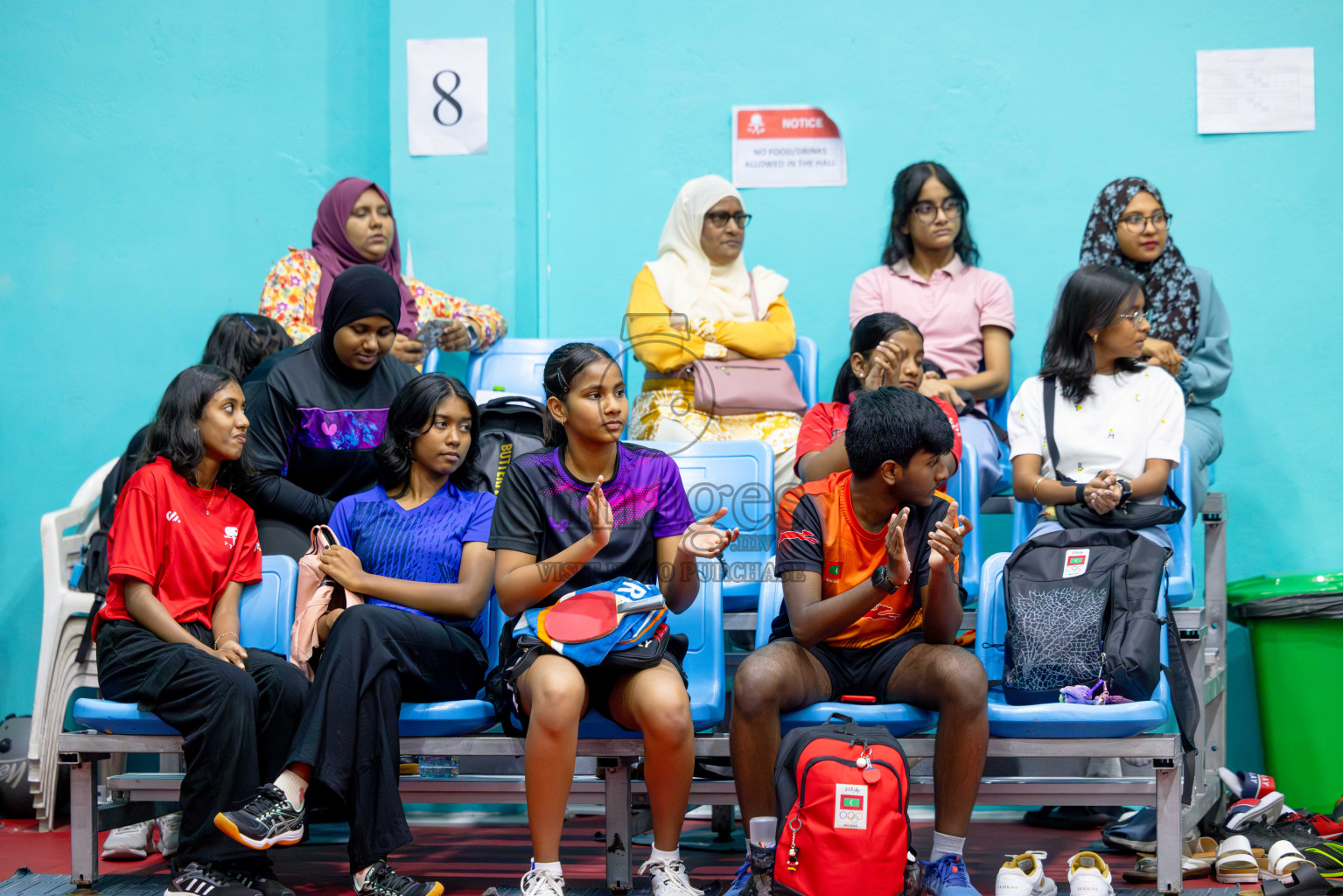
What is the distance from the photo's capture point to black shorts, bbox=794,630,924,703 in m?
2.66

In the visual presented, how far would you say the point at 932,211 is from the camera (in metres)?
3.98

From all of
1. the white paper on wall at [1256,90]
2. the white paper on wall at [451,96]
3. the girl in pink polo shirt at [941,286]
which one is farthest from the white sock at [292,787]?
the white paper on wall at [1256,90]

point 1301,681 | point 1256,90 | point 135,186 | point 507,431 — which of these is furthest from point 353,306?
point 1256,90

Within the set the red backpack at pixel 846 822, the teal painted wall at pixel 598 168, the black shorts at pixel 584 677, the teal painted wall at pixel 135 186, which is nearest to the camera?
the red backpack at pixel 846 822

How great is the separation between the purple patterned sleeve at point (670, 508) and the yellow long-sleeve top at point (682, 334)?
3.23ft

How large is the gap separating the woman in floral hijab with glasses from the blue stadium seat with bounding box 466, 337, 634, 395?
5.24 feet

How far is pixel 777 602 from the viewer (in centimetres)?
288

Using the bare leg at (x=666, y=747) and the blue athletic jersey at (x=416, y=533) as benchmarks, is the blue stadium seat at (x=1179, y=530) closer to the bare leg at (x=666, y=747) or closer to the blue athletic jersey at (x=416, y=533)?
the bare leg at (x=666, y=747)

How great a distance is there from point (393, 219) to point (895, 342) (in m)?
1.89

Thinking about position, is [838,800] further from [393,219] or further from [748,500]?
[393,219]

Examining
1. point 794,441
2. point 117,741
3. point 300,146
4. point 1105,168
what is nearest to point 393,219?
point 300,146

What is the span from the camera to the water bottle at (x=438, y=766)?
2.75 metres

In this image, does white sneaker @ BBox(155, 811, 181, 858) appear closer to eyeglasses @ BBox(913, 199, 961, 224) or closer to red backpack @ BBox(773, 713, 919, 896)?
red backpack @ BBox(773, 713, 919, 896)

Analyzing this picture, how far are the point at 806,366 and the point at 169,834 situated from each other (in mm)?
2324
